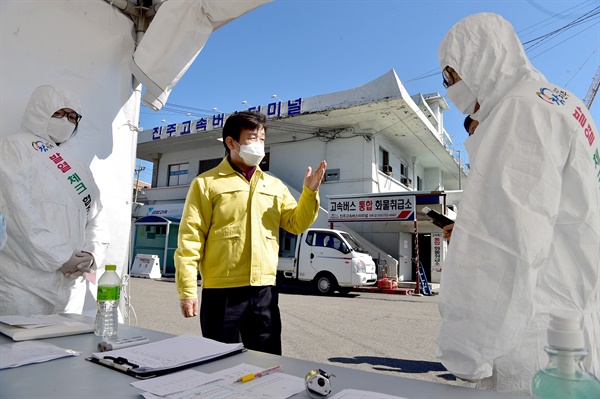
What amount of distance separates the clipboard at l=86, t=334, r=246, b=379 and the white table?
0.02 metres

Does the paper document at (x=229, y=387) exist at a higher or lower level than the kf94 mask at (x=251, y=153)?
lower

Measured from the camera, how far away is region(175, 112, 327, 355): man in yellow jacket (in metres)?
2.11

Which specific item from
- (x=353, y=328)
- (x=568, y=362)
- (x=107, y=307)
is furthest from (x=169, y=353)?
(x=353, y=328)

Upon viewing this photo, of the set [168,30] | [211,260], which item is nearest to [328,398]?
[211,260]

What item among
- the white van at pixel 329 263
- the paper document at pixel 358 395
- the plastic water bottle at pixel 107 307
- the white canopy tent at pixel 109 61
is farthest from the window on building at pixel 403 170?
the paper document at pixel 358 395

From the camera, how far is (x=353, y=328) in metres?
6.48

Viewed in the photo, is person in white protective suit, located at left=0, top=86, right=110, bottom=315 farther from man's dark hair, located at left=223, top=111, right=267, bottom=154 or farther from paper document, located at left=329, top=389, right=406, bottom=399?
paper document, located at left=329, top=389, right=406, bottom=399

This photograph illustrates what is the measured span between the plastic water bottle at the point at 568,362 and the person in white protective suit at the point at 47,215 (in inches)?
88.9

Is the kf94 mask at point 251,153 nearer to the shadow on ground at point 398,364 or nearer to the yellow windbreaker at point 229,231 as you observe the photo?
the yellow windbreaker at point 229,231

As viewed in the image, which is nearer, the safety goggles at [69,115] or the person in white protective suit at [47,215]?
the person in white protective suit at [47,215]

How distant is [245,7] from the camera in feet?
8.25

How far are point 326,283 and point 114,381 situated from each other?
10.5m

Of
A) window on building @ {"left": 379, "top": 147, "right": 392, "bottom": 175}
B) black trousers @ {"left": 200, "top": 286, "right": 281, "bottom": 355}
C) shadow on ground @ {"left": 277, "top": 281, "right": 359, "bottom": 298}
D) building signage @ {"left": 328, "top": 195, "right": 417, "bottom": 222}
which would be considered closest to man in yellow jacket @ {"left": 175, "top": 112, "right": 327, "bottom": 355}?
black trousers @ {"left": 200, "top": 286, "right": 281, "bottom": 355}

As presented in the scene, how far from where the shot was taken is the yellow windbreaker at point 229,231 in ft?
6.96
